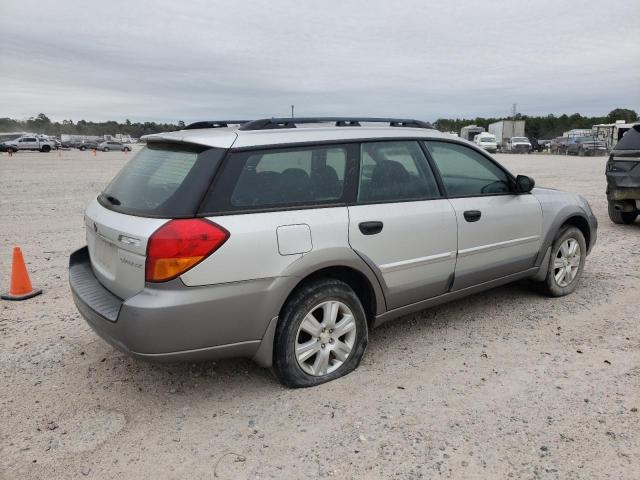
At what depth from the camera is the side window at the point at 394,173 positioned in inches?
142

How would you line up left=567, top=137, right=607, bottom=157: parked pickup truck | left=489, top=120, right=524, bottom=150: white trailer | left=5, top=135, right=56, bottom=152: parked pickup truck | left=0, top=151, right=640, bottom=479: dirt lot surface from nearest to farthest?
1. left=0, top=151, right=640, bottom=479: dirt lot surface
2. left=567, top=137, right=607, bottom=157: parked pickup truck
3. left=5, top=135, right=56, bottom=152: parked pickup truck
4. left=489, top=120, right=524, bottom=150: white trailer

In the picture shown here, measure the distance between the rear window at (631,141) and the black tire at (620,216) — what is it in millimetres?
927

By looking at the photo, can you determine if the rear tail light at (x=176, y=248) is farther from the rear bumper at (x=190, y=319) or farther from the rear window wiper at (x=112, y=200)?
the rear window wiper at (x=112, y=200)

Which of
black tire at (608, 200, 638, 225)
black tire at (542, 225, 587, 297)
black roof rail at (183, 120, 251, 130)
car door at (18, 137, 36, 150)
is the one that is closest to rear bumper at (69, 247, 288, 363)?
black roof rail at (183, 120, 251, 130)

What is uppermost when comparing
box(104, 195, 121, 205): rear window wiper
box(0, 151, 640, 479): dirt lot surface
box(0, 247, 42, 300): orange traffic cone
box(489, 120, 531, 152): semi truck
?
box(489, 120, 531, 152): semi truck

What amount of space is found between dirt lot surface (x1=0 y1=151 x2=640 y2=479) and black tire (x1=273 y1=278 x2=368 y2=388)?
0.32ft

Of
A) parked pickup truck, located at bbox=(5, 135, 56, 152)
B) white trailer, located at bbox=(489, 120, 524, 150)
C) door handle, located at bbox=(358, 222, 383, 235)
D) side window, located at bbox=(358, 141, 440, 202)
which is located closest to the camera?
door handle, located at bbox=(358, 222, 383, 235)

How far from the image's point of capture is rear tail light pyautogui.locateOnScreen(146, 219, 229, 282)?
278cm

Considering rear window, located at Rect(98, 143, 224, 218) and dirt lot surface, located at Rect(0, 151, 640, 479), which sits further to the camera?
rear window, located at Rect(98, 143, 224, 218)

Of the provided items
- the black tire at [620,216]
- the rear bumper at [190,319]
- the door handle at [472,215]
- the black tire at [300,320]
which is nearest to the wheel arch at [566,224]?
the door handle at [472,215]

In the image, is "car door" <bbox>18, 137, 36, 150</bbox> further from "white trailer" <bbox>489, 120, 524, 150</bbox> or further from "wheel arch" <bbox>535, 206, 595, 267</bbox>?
"wheel arch" <bbox>535, 206, 595, 267</bbox>

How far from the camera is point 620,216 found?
8.77 metres

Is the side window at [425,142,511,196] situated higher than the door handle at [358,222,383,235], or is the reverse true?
the side window at [425,142,511,196]

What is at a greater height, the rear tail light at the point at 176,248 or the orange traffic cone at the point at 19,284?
the rear tail light at the point at 176,248
